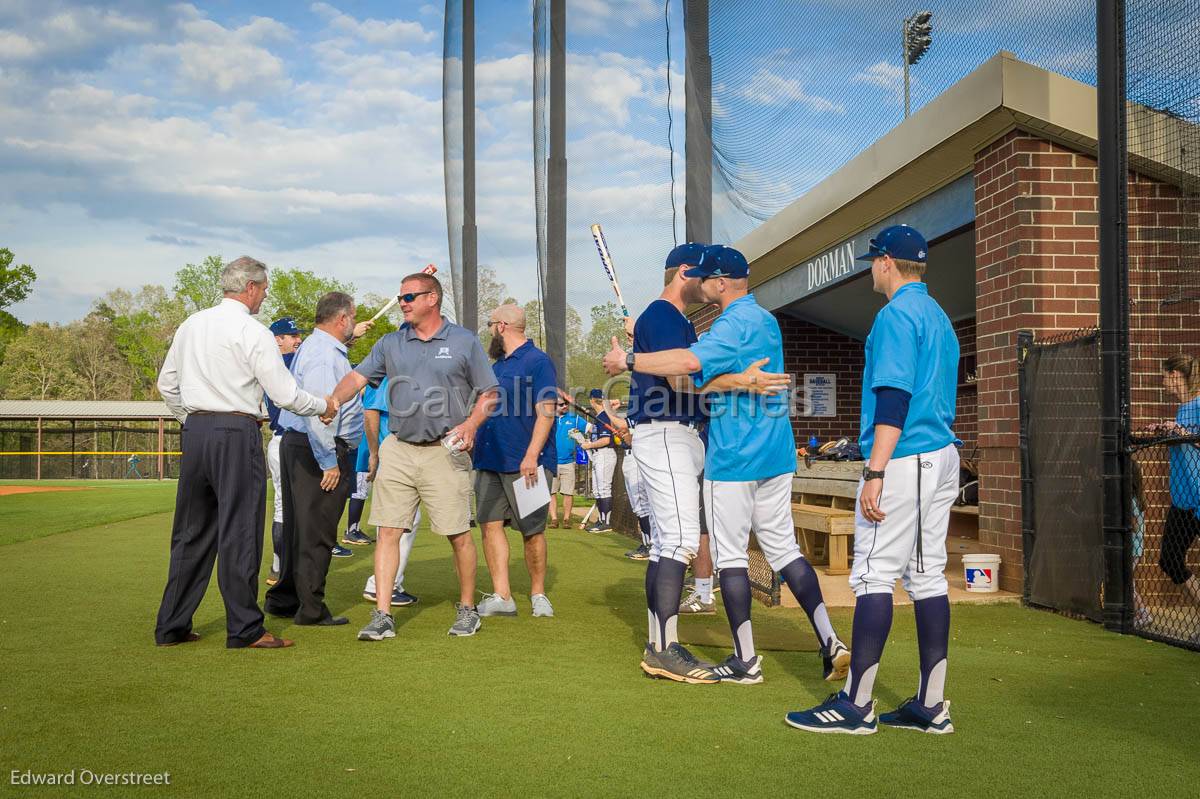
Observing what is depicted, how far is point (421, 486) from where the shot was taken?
5922mm

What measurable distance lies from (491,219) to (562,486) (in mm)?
5768

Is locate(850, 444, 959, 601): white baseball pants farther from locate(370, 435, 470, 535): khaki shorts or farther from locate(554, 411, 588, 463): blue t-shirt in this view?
locate(554, 411, 588, 463): blue t-shirt

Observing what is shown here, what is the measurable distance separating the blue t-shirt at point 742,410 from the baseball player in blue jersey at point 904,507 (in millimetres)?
743

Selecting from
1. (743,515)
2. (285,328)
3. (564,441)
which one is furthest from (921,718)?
(564,441)

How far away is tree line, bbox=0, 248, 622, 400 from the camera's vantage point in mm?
Result: 51594

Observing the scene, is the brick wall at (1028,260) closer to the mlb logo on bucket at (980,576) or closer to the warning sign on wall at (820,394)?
the mlb logo on bucket at (980,576)

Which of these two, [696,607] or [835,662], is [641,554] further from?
[835,662]

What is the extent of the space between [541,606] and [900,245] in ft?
12.2

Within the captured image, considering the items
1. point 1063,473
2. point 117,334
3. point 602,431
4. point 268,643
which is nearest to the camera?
point 268,643

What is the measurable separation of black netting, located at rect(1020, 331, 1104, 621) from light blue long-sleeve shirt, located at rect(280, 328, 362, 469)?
4.63 metres

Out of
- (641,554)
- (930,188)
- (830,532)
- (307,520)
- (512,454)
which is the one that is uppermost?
(930,188)

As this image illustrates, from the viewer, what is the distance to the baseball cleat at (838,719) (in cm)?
382

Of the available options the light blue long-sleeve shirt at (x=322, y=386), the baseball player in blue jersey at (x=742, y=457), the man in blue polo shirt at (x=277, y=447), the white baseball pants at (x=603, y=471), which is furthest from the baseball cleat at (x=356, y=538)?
the baseball player in blue jersey at (x=742, y=457)

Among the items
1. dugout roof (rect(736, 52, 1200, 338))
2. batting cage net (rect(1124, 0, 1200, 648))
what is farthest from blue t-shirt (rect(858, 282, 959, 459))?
dugout roof (rect(736, 52, 1200, 338))
